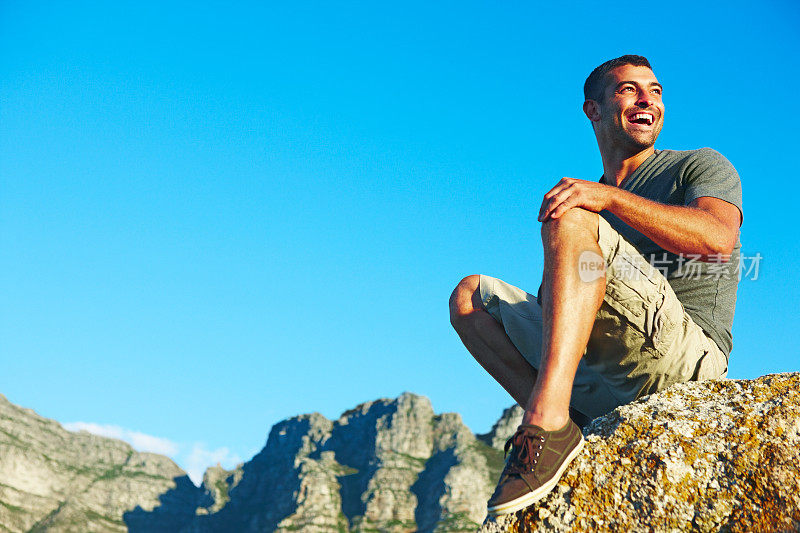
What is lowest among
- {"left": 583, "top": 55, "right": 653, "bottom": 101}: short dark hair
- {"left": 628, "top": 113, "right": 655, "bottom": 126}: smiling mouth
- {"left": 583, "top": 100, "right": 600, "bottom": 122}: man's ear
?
{"left": 628, "top": 113, "right": 655, "bottom": 126}: smiling mouth

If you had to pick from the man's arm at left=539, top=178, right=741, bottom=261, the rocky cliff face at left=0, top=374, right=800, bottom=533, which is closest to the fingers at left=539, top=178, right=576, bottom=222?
the man's arm at left=539, top=178, right=741, bottom=261

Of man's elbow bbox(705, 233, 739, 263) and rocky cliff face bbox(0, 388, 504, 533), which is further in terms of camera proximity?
rocky cliff face bbox(0, 388, 504, 533)

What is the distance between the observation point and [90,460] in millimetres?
196875

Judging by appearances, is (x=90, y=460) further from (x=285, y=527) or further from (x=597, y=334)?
(x=597, y=334)

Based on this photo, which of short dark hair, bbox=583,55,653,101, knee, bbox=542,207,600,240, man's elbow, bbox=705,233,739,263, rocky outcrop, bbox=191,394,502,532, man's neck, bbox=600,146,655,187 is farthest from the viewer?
rocky outcrop, bbox=191,394,502,532

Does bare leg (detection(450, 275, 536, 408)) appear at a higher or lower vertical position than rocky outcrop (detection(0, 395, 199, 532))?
lower

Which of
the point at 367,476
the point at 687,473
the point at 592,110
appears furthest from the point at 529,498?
the point at 367,476

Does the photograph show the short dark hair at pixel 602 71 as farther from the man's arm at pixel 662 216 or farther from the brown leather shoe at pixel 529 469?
the brown leather shoe at pixel 529 469

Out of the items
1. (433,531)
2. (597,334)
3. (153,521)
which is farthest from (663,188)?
(153,521)

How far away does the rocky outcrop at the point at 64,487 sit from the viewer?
169125 millimetres

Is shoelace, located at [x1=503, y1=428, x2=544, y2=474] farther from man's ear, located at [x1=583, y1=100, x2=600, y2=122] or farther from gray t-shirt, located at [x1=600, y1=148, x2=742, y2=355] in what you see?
man's ear, located at [x1=583, y1=100, x2=600, y2=122]

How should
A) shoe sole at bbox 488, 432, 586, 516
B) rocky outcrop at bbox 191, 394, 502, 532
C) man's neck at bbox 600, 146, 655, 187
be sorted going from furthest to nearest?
1. rocky outcrop at bbox 191, 394, 502, 532
2. man's neck at bbox 600, 146, 655, 187
3. shoe sole at bbox 488, 432, 586, 516

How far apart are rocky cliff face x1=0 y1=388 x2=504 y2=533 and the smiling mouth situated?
461ft

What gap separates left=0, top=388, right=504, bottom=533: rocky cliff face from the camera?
14750 cm
